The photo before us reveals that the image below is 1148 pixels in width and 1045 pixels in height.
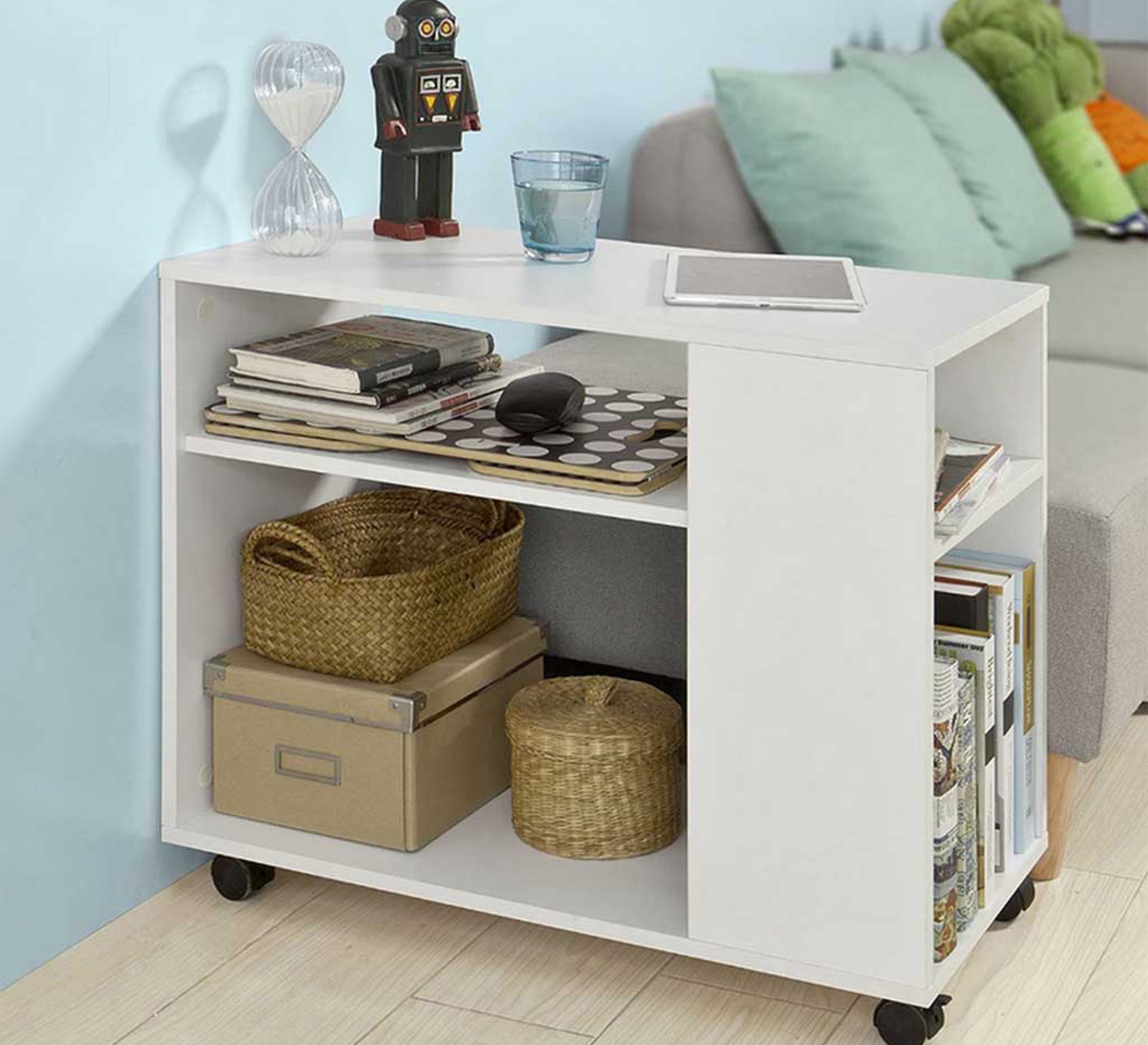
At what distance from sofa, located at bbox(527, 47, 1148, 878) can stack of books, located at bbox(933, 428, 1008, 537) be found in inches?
8.0

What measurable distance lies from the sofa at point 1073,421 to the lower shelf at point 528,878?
0.57 ft

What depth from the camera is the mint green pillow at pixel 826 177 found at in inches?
101

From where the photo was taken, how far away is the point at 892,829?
64.8 inches

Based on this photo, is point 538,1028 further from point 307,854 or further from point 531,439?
point 531,439

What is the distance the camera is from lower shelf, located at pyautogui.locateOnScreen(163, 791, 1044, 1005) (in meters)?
1.74

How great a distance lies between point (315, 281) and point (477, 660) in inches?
17.3

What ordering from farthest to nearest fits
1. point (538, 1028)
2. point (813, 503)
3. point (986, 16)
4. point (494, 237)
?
1. point (986, 16)
2. point (494, 237)
3. point (538, 1028)
4. point (813, 503)

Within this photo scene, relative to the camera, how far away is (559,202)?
185 cm

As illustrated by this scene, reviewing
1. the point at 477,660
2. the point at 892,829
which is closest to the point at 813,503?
the point at 892,829

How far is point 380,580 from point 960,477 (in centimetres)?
56

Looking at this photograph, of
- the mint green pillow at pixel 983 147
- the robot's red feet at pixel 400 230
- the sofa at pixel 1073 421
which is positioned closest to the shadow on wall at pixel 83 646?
the robot's red feet at pixel 400 230

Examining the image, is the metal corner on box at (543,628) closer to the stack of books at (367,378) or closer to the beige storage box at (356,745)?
the beige storage box at (356,745)

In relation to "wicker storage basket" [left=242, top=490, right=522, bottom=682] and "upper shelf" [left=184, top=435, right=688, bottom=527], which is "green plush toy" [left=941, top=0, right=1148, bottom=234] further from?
"upper shelf" [left=184, top=435, right=688, bottom=527]

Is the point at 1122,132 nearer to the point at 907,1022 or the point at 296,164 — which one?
the point at 296,164
